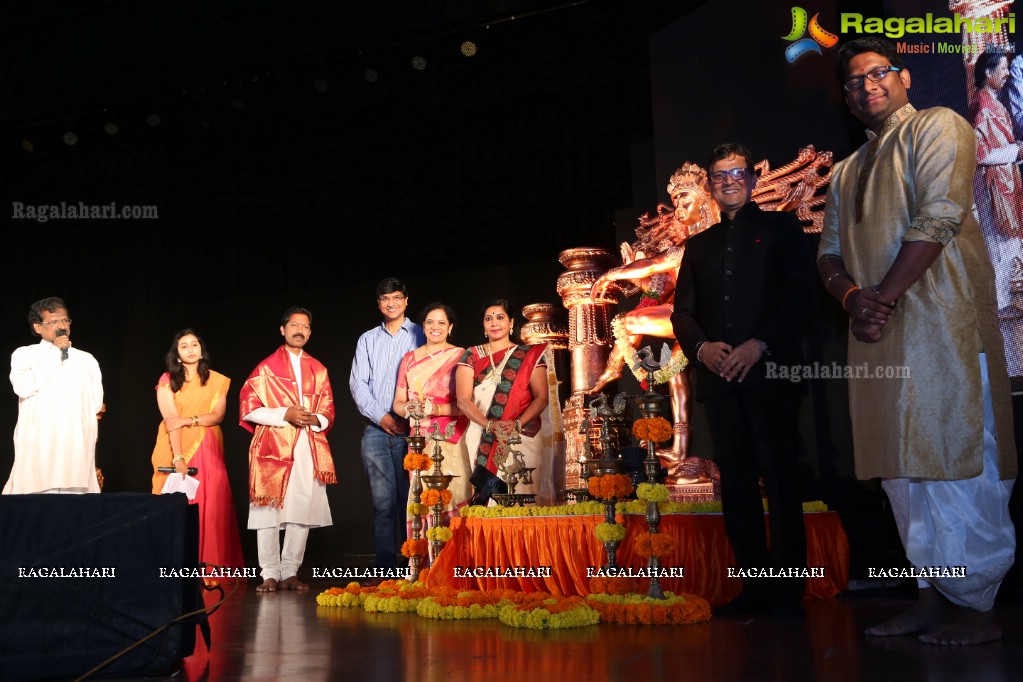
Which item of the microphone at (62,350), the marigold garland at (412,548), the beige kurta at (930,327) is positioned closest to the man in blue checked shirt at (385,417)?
the marigold garland at (412,548)

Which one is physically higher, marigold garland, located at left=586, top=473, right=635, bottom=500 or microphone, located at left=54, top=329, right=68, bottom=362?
microphone, located at left=54, top=329, right=68, bottom=362

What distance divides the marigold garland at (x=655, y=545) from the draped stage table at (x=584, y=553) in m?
0.23

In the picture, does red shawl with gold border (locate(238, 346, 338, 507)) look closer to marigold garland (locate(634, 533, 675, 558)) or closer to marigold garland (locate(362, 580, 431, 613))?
marigold garland (locate(362, 580, 431, 613))

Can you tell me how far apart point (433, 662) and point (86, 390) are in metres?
4.01

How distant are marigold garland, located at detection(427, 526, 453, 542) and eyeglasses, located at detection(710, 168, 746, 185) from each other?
1947mm

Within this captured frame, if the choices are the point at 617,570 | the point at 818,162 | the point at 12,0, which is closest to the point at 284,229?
the point at 12,0

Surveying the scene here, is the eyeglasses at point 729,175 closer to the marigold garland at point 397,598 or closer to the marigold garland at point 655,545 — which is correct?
the marigold garland at point 655,545

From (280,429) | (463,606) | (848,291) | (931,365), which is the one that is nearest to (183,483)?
(280,429)

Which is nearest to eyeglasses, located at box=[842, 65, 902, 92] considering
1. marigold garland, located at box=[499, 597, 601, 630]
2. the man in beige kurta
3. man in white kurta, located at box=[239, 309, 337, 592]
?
the man in beige kurta

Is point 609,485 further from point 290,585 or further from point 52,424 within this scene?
point 52,424

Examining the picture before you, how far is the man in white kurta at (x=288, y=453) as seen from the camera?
5.86 metres

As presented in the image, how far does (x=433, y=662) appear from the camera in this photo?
2.58m

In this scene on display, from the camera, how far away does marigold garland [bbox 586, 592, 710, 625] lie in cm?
330

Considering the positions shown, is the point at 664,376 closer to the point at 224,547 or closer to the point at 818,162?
the point at 818,162
